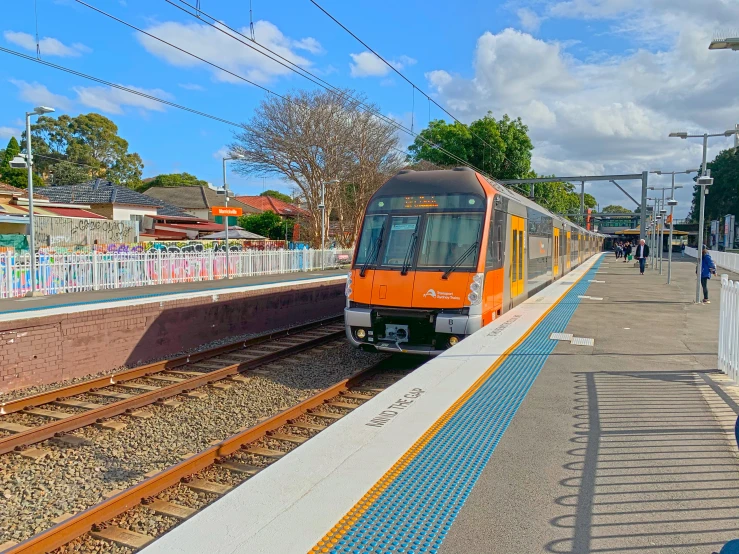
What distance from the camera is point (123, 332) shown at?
1083 cm

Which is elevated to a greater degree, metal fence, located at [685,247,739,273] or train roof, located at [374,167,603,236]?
train roof, located at [374,167,603,236]

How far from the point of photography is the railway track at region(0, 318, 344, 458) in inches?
271

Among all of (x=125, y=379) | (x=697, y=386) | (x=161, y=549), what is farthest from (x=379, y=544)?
(x=125, y=379)

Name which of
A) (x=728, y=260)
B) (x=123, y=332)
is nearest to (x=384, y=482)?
(x=123, y=332)

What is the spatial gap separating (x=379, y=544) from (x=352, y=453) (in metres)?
1.28

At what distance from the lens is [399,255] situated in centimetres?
951

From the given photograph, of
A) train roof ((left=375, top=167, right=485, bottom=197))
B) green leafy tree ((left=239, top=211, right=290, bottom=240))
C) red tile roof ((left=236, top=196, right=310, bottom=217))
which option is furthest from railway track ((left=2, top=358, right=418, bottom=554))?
red tile roof ((left=236, top=196, right=310, bottom=217))

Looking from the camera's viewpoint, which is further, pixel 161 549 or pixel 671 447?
pixel 671 447

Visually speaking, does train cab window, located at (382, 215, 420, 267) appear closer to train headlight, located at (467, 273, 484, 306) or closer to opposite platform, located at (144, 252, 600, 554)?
train headlight, located at (467, 273, 484, 306)

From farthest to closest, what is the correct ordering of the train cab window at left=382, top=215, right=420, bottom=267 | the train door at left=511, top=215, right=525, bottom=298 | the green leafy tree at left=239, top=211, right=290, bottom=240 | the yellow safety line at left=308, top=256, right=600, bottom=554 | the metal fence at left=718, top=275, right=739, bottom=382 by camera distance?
1. the green leafy tree at left=239, top=211, right=290, bottom=240
2. the train door at left=511, top=215, right=525, bottom=298
3. the train cab window at left=382, top=215, right=420, bottom=267
4. the metal fence at left=718, top=275, right=739, bottom=382
5. the yellow safety line at left=308, top=256, right=600, bottom=554

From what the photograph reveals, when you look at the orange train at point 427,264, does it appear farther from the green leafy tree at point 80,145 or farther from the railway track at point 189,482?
the green leafy tree at point 80,145

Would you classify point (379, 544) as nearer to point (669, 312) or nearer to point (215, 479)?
point (215, 479)

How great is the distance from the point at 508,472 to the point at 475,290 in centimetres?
506

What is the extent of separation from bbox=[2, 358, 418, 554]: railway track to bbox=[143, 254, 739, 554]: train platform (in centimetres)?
97
